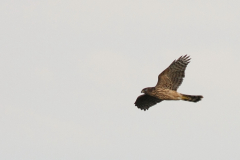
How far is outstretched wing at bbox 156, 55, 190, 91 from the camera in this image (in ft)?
103

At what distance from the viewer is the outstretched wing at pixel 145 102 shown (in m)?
34.1

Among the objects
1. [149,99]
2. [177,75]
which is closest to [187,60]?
[177,75]

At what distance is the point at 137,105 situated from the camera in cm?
3456

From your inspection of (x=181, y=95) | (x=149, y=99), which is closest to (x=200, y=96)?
(x=181, y=95)

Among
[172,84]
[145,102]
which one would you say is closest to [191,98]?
[172,84]

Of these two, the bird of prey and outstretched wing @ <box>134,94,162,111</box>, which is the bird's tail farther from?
outstretched wing @ <box>134,94,162,111</box>

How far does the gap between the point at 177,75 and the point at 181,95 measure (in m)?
0.99

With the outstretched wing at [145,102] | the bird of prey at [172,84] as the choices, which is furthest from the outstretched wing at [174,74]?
the outstretched wing at [145,102]

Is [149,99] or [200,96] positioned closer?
[200,96]

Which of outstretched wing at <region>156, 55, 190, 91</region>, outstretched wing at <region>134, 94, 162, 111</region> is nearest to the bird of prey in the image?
outstretched wing at <region>156, 55, 190, 91</region>

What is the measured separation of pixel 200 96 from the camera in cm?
3212

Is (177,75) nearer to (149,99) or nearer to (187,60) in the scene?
(187,60)

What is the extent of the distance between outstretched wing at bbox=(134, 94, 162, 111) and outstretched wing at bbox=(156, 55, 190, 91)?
8.18 ft

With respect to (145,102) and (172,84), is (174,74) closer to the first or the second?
(172,84)
